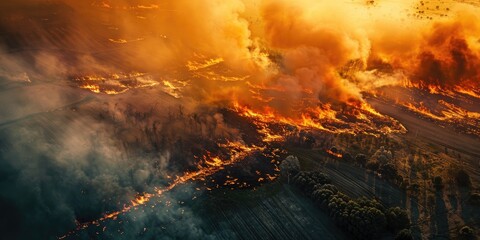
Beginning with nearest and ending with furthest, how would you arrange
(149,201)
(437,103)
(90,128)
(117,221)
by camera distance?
(117,221)
(149,201)
(90,128)
(437,103)

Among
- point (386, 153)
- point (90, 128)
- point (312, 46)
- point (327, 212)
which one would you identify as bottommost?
point (90, 128)

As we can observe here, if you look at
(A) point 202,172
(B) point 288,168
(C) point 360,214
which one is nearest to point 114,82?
(A) point 202,172

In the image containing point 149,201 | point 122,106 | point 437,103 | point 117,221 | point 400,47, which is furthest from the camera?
point 400,47

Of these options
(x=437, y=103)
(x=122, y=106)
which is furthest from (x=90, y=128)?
(x=437, y=103)

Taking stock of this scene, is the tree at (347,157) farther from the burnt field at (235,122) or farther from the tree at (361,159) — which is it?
the tree at (361,159)

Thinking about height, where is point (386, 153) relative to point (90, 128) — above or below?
above

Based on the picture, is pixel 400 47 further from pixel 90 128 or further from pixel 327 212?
pixel 90 128

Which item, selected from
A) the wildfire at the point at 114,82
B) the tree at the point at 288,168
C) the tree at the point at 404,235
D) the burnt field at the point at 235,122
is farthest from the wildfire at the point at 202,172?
the wildfire at the point at 114,82
